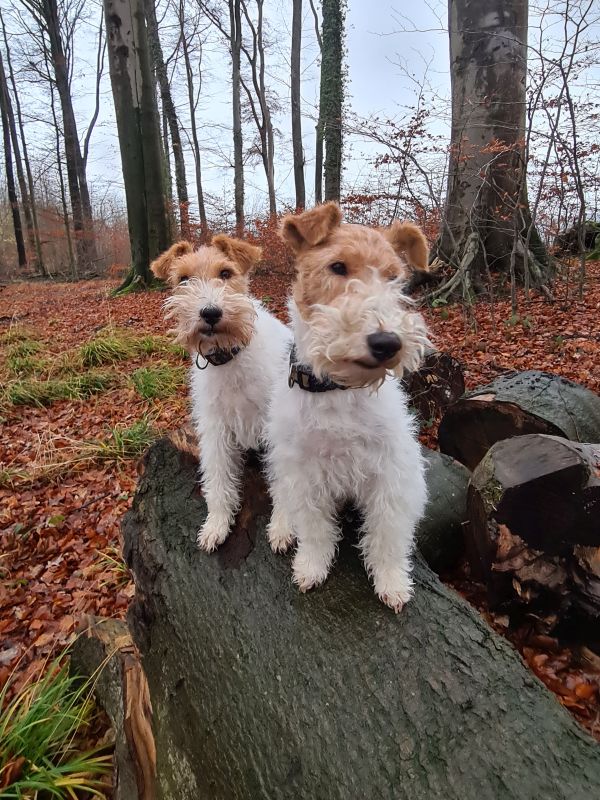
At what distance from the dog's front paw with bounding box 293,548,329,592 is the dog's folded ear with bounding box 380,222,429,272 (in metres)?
1.72

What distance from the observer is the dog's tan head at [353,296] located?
183cm

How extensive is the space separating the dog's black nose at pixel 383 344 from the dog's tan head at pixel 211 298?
4.43 ft

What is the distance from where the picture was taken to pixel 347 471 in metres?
2.24

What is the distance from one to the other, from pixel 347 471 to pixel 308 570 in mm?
496

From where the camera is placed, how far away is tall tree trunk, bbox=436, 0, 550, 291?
7.11 metres

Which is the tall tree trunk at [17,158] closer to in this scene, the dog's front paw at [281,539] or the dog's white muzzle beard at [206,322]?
the dog's white muzzle beard at [206,322]

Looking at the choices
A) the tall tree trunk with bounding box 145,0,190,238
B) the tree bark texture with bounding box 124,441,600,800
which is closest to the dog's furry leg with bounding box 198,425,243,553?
the tree bark texture with bounding box 124,441,600,800

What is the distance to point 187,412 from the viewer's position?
20.2ft

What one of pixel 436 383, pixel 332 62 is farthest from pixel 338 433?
pixel 332 62

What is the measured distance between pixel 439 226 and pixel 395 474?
740 centimetres

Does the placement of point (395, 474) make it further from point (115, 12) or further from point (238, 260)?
point (115, 12)

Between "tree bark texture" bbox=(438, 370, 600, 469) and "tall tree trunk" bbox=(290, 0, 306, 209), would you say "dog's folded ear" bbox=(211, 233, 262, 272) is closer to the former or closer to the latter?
"tree bark texture" bbox=(438, 370, 600, 469)

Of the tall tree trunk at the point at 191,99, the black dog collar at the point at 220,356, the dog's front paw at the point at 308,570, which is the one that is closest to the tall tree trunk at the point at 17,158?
the tall tree trunk at the point at 191,99

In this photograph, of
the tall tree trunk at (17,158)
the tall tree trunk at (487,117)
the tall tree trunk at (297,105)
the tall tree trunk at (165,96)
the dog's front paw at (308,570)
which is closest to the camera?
the dog's front paw at (308,570)
